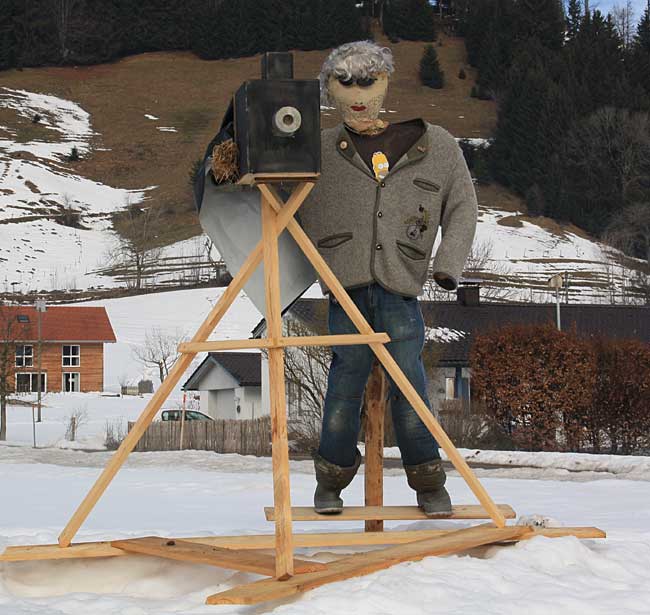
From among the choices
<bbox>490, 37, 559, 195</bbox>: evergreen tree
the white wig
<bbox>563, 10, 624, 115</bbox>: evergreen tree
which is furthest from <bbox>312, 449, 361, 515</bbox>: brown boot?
<bbox>563, 10, 624, 115</bbox>: evergreen tree

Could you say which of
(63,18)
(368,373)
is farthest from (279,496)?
(63,18)

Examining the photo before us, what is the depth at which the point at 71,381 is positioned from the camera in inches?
1939

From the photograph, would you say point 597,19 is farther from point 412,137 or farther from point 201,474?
point 412,137

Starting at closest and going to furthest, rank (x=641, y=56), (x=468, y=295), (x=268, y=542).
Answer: (x=268, y=542) → (x=468, y=295) → (x=641, y=56)

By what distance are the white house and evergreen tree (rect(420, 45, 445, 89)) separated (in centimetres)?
7390

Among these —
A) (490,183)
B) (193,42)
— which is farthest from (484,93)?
(193,42)

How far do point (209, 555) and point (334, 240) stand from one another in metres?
1.41

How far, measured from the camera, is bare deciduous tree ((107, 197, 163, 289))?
213 feet

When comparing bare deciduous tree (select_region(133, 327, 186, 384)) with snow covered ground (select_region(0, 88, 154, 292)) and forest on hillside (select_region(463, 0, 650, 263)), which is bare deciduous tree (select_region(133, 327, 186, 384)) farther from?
forest on hillside (select_region(463, 0, 650, 263))

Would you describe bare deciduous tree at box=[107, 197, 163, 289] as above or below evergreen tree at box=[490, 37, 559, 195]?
below

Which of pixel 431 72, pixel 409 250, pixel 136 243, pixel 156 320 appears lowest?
pixel 409 250

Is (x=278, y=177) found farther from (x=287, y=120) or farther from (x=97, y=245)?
(x=97, y=245)

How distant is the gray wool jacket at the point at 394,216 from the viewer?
431 cm

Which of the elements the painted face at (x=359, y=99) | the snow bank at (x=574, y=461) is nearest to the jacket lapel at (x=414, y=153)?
the painted face at (x=359, y=99)
